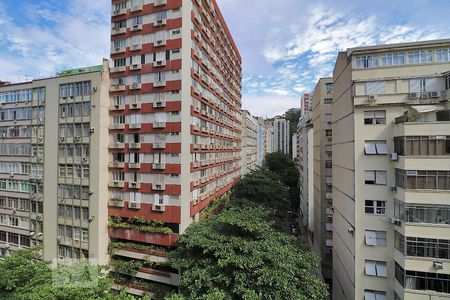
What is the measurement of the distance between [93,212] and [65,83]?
14620mm

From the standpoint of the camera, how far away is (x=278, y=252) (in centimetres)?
1595

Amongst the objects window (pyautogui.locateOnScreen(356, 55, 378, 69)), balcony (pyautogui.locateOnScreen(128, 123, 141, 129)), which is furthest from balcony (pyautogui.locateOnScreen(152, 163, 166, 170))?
window (pyautogui.locateOnScreen(356, 55, 378, 69))

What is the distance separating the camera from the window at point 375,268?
1683 centimetres

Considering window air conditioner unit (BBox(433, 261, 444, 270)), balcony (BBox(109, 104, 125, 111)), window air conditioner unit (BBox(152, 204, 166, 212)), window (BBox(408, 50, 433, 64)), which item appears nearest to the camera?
window air conditioner unit (BBox(433, 261, 444, 270))

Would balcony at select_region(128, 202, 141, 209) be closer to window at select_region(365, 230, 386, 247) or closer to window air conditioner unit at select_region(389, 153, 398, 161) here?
window at select_region(365, 230, 386, 247)

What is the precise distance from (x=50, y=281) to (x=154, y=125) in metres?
14.8

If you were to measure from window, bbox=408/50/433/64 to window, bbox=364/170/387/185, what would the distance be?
8564mm

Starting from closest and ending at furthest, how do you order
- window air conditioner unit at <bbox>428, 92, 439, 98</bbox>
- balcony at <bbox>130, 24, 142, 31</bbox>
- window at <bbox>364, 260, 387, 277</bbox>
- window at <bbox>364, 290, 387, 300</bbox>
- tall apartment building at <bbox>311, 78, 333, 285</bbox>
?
window air conditioner unit at <bbox>428, 92, 439, 98</bbox>, window at <bbox>364, 260, 387, 277</bbox>, window at <bbox>364, 290, 387, 300</bbox>, balcony at <bbox>130, 24, 142, 31</bbox>, tall apartment building at <bbox>311, 78, 333, 285</bbox>

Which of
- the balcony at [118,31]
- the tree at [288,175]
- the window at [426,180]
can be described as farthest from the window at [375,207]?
the tree at [288,175]

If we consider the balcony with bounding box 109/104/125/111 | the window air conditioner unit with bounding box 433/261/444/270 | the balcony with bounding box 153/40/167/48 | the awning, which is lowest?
the window air conditioner unit with bounding box 433/261/444/270

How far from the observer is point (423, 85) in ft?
54.5

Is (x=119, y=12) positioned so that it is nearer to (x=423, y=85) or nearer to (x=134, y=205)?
(x=134, y=205)

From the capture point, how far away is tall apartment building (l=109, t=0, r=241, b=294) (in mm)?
22750

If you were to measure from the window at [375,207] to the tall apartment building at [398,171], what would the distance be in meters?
0.06
